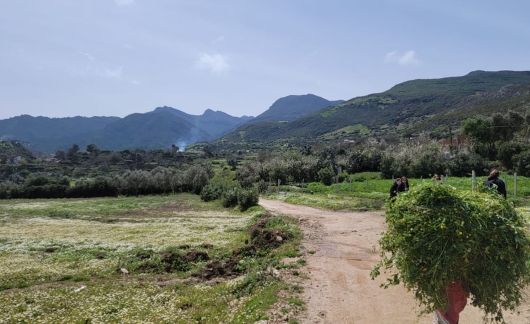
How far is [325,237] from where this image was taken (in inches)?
1032

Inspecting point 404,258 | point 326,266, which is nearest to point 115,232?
point 326,266

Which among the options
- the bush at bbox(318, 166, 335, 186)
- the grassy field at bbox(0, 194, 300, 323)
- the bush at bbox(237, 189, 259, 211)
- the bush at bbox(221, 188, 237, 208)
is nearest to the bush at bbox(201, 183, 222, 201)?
the bush at bbox(221, 188, 237, 208)

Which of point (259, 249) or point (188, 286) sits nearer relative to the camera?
point (188, 286)

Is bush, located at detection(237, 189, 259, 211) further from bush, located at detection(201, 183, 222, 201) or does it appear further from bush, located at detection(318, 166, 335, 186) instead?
bush, located at detection(318, 166, 335, 186)

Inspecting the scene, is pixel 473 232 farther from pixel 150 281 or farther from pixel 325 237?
pixel 325 237

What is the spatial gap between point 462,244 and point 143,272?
17.2 m

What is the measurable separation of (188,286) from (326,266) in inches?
229

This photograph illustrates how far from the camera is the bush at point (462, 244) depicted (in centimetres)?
796

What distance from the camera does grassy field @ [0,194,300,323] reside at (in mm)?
15469

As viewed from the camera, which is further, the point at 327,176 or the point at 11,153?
the point at 11,153

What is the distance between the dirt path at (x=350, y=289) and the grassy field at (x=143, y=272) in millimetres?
1323

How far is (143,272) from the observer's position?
21859mm

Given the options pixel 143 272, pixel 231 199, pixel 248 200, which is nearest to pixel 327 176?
pixel 231 199

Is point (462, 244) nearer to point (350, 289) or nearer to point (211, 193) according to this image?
point (350, 289)
